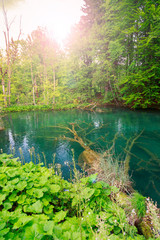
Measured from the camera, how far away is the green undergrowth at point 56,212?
1.22 metres

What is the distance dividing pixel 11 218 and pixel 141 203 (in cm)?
193

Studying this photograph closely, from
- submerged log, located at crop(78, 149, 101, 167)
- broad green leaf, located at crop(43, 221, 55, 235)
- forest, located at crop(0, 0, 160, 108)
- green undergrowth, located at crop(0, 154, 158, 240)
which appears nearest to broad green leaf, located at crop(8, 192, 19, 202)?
green undergrowth, located at crop(0, 154, 158, 240)

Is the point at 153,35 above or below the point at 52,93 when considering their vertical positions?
above

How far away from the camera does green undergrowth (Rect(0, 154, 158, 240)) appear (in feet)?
3.99

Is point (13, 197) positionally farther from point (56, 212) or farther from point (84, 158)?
point (84, 158)

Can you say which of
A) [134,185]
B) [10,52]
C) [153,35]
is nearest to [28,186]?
[134,185]

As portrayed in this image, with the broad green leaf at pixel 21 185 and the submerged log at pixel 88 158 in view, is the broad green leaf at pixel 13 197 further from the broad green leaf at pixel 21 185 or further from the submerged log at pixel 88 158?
the submerged log at pixel 88 158

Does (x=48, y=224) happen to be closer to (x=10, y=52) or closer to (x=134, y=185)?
(x=134, y=185)

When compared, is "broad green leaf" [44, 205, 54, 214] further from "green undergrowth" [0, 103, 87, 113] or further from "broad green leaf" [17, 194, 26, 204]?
"green undergrowth" [0, 103, 87, 113]

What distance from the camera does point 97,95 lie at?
2856 cm

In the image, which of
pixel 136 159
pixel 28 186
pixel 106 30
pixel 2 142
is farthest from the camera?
pixel 106 30

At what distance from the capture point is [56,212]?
5.82 feet

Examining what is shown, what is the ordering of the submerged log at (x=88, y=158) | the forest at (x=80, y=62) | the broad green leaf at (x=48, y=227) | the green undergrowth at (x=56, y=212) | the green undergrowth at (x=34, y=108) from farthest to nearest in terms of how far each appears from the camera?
the green undergrowth at (x=34, y=108), the forest at (x=80, y=62), the submerged log at (x=88, y=158), the green undergrowth at (x=56, y=212), the broad green leaf at (x=48, y=227)

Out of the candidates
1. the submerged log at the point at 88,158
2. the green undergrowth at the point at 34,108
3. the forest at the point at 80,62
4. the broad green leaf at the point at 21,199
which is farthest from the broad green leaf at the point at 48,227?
the green undergrowth at the point at 34,108
